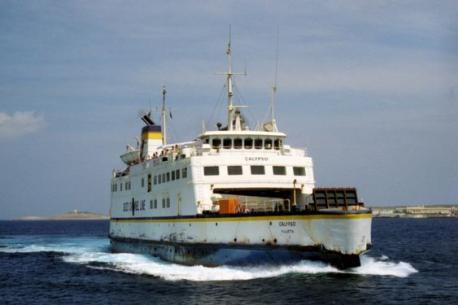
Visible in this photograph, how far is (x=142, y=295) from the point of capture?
998 inches

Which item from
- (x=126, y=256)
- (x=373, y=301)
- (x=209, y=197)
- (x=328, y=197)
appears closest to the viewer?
(x=373, y=301)

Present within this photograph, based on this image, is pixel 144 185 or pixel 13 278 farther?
pixel 144 185

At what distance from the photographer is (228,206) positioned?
28984 millimetres

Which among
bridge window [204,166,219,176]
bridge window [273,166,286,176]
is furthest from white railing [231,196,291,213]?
bridge window [204,166,219,176]

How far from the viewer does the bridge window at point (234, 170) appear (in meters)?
31.6

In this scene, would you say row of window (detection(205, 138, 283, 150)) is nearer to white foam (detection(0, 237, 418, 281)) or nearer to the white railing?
the white railing

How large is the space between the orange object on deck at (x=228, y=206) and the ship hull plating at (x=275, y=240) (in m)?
0.49

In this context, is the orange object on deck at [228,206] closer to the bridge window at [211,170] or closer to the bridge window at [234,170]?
the bridge window at [211,170]

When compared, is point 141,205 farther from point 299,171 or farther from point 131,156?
point 299,171

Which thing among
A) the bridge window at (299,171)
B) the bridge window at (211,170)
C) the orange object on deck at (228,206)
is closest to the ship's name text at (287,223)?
the orange object on deck at (228,206)

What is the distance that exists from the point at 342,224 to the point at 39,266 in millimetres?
23174

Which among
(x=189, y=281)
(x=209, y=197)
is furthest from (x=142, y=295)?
(x=209, y=197)

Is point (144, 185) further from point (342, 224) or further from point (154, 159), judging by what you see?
point (342, 224)

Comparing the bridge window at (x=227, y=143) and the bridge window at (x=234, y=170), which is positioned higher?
the bridge window at (x=227, y=143)
